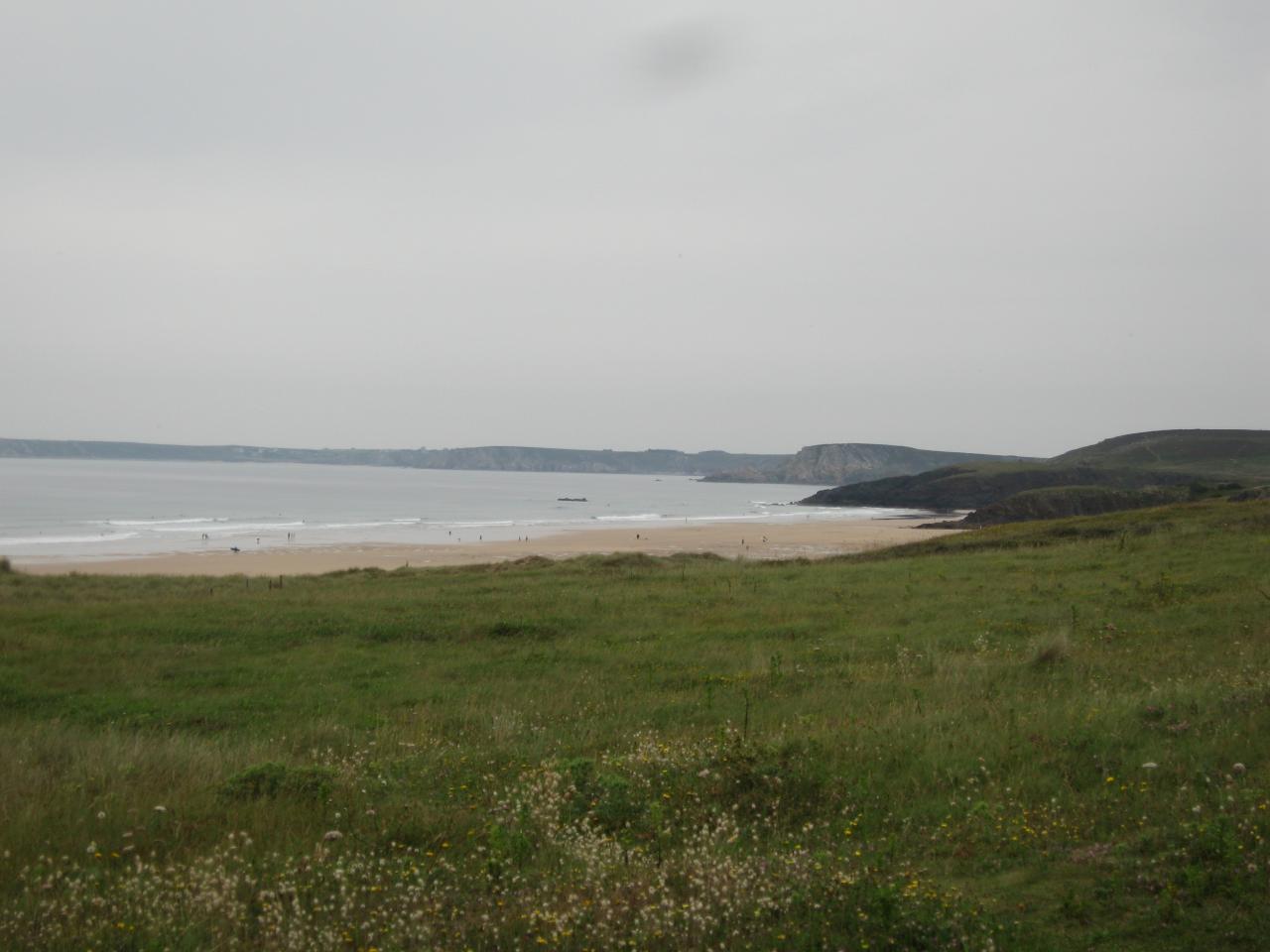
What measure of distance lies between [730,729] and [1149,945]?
4838 millimetres

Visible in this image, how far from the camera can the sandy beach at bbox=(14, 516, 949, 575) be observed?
4362 centimetres

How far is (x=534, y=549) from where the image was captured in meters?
54.8

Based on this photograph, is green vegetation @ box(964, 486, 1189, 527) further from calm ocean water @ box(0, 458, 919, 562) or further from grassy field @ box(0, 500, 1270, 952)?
grassy field @ box(0, 500, 1270, 952)

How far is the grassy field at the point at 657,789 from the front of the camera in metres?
5.03

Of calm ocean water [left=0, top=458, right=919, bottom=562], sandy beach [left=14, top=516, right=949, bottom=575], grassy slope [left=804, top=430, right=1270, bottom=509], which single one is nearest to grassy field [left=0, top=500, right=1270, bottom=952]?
sandy beach [left=14, top=516, right=949, bottom=575]

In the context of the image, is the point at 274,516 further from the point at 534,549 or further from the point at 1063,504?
the point at 1063,504

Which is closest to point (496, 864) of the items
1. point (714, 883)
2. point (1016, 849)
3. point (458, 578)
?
point (714, 883)

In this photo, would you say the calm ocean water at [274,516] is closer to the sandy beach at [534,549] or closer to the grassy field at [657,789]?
the sandy beach at [534,549]

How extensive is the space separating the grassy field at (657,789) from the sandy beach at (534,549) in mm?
26602

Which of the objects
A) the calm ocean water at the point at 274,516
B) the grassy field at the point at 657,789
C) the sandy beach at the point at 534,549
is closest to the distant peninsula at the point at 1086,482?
the sandy beach at the point at 534,549

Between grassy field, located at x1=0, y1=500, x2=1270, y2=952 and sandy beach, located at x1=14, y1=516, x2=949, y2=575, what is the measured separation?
26.6m

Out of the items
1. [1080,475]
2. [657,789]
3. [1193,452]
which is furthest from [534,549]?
[1193,452]

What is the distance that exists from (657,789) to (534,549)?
157 feet

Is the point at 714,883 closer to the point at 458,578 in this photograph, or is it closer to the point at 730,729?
the point at 730,729
